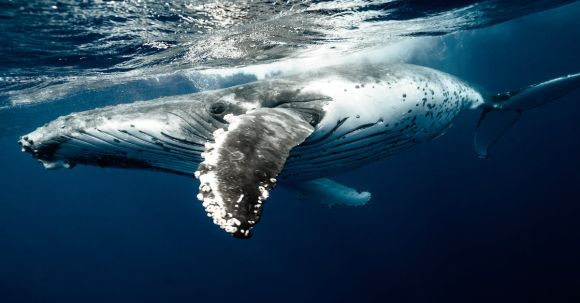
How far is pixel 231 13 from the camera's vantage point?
30.6ft

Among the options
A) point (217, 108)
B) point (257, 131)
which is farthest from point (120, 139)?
point (257, 131)

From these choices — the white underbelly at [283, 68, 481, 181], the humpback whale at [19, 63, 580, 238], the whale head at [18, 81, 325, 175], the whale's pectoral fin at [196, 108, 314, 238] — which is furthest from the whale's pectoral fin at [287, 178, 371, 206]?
the whale's pectoral fin at [196, 108, 314, 238]

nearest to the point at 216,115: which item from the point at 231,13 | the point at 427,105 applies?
the point at 427,105

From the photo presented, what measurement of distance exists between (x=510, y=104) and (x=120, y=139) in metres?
8.05

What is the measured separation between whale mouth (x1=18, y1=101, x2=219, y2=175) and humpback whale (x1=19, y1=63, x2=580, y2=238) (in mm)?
10

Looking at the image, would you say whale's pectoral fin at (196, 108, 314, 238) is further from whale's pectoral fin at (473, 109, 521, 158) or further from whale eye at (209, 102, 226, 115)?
whale's pectoral fin at (473, 109, 521, 158)

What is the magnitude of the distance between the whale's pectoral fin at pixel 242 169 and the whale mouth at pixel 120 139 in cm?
133

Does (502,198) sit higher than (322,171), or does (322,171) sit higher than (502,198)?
(322,171)

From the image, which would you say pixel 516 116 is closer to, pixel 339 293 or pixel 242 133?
pixel 242 133

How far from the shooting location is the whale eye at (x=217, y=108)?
418cm

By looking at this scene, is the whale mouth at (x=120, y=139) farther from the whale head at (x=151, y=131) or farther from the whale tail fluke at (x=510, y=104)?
the whale tail fluke at (x=510, y=104)

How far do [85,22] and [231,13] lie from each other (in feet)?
12.6

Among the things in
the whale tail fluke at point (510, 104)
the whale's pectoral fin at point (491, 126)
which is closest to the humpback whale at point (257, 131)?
the whale tail fluke at point (510, 104)

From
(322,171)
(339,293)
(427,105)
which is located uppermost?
(427,105)
